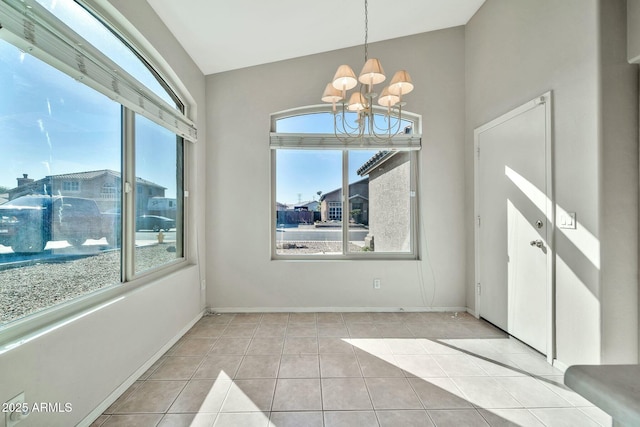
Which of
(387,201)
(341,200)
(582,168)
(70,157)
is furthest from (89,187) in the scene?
(582,168)

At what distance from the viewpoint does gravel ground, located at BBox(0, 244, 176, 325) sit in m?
1.25

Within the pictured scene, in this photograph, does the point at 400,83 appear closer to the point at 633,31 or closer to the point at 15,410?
the point at 633,31

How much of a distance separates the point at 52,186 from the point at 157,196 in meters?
0.93

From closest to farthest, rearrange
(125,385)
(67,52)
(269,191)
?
(67,52) < (125,385) < (269,191)

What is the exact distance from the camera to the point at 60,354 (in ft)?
4.45

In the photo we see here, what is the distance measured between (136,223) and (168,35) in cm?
167

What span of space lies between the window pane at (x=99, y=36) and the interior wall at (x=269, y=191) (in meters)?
1.00

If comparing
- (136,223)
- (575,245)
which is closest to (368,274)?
(575,245)

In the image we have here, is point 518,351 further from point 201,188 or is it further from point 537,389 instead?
point 201,188

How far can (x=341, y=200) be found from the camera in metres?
3.33

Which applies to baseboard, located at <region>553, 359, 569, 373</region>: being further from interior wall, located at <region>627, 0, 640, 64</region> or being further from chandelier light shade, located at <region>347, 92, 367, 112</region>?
chandelier light shade, located at <region>347, 92, 367, 112</region>

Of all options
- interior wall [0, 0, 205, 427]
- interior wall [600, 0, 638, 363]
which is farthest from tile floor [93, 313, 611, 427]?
interior wall [600, 0, 638, 363]

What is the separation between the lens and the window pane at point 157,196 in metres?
2.15

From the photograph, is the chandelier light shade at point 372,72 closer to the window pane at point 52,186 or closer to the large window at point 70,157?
the large window at point 70,157
